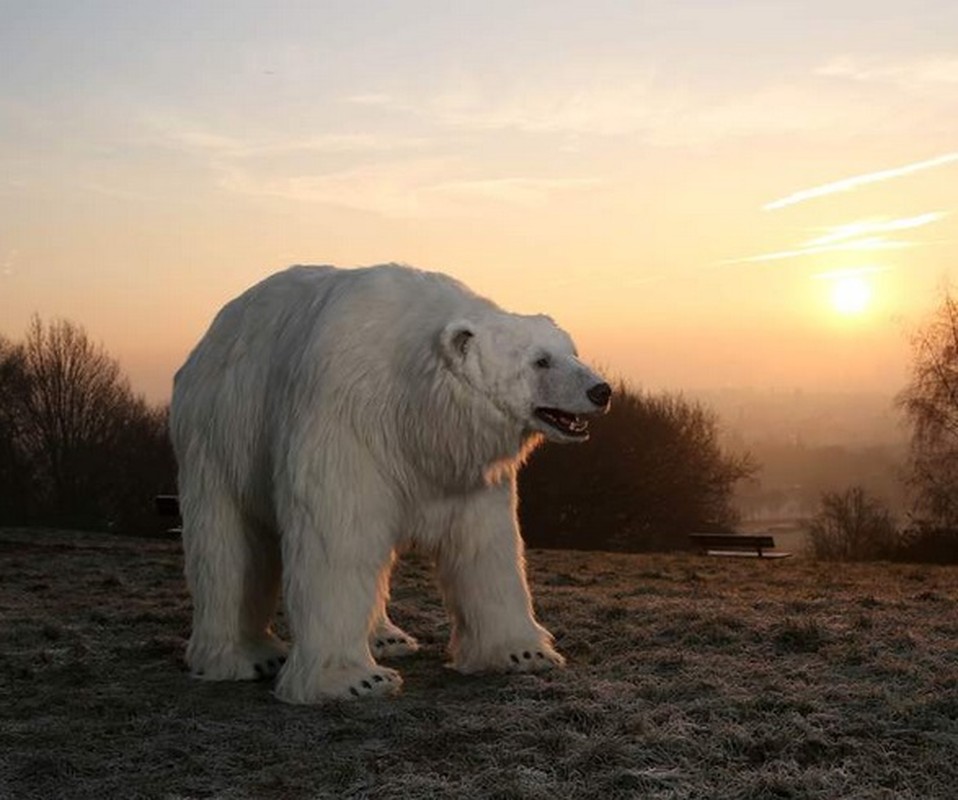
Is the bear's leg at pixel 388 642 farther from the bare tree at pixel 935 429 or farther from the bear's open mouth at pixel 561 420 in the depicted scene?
the bare tree at pixel 935 429

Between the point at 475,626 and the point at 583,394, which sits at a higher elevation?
the point at 583,394


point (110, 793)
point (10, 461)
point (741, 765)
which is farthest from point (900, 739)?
point (10, 461)

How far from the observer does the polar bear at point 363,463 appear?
6793 mm

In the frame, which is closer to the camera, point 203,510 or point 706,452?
point 203,510

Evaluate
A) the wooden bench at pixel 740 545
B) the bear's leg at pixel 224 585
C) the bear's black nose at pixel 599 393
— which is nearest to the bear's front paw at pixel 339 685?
the bear's leg at pixel 224 585

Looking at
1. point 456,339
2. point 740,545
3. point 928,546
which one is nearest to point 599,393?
point 456,339

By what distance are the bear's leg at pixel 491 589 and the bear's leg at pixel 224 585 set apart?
1238 millimetres

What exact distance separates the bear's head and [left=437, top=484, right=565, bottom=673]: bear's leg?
2.60ft

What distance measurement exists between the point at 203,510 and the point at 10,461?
145 feet

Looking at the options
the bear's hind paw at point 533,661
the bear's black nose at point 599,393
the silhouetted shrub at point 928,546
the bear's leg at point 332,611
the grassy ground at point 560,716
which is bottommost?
the silhouetted shrub at point 928,546

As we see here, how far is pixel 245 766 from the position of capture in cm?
574

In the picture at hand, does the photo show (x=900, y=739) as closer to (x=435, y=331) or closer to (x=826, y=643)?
(x=826, y=643)

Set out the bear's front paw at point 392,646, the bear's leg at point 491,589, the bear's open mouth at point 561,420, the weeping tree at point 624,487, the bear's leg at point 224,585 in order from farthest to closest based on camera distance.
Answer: the weeping tree at point 624,487 → the bear's front paw at point 392,646 → the bear's leg at point 224,585 → the bear's leg at point 491,589 → the bear's open mouth at point 561,420

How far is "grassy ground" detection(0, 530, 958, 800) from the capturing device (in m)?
5.31
